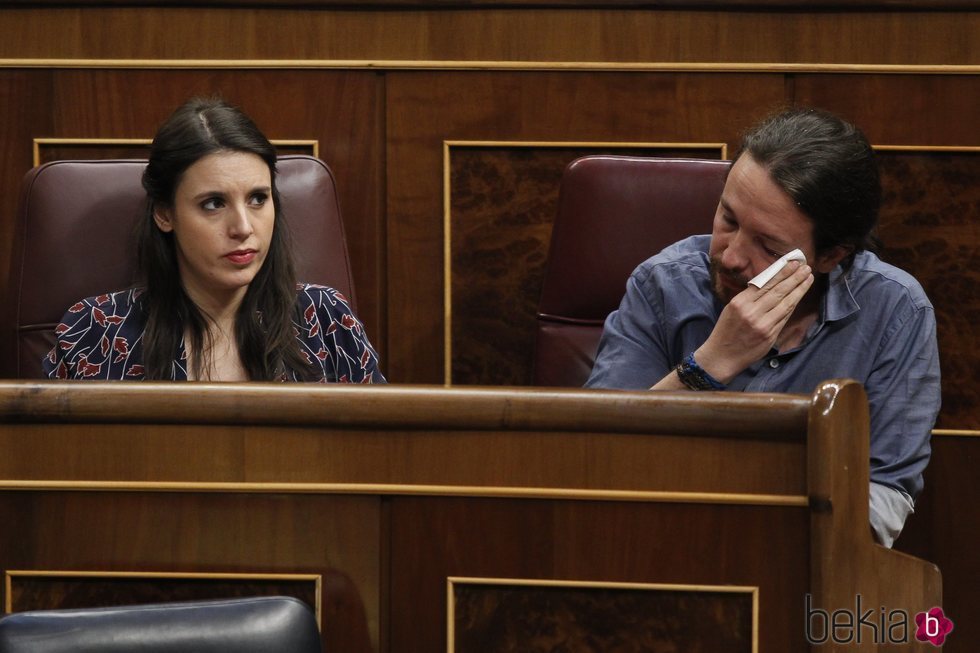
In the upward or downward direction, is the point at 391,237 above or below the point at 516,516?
above

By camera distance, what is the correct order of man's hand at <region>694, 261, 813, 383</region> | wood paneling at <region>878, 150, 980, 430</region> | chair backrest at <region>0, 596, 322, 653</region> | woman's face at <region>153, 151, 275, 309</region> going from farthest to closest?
1. wood paneling at <region>878, 150, 980, 430</region>
2. woman's face at <region>153, 151, 275, 309</region>
3. man's hand at <region>694, 261, 813, 383</region>
4. chair backrest at <region>0, 596, 322, 653</region>

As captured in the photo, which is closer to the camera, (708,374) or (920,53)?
(708,374)

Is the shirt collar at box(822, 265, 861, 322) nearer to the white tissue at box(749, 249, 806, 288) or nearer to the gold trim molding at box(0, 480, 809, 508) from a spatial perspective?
the white tissue at box(749, 249, 806, 288)


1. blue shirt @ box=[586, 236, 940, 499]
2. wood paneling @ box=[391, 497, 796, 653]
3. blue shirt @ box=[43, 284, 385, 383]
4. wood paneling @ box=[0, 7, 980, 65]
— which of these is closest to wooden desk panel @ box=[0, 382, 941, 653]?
wood paneling @ box=[391, 497, 796, 653]

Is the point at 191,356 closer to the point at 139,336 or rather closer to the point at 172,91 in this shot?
the point at 139,336

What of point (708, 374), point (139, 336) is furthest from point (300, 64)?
point (708, 374)

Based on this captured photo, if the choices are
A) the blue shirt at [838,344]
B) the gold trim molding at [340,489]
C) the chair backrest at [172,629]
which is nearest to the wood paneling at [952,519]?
the blue shirt at [838,344]

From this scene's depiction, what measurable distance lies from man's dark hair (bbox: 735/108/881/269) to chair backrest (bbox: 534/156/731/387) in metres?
0.15

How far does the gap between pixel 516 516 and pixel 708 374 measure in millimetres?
315

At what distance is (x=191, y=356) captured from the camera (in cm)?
109

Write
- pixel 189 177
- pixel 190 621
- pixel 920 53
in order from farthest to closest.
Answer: pixel 920 53 < pixel 189 177 < pixel 190 621

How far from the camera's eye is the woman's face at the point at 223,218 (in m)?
1.08

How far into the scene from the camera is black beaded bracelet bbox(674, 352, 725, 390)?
0.93m

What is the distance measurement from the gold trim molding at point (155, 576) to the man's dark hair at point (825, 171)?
49cm
